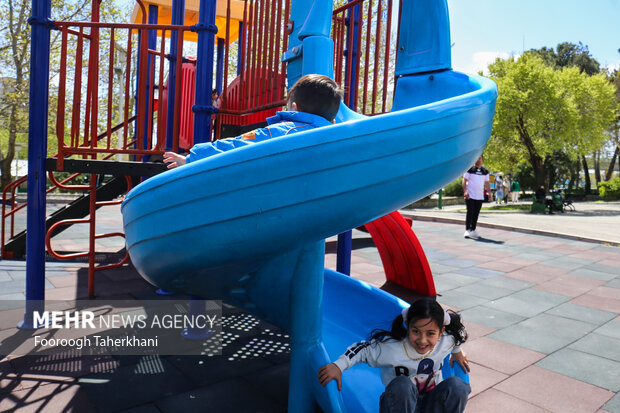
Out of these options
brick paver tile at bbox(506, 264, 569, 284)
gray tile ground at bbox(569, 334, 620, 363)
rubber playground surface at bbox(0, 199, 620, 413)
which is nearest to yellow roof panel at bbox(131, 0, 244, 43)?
rubber playground surface at bbox(0, 199, 620, 413)

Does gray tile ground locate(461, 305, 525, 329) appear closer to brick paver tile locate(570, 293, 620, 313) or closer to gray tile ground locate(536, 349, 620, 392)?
gray tile ground locate(536, 349, 620, 392)

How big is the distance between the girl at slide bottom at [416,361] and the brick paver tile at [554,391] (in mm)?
897

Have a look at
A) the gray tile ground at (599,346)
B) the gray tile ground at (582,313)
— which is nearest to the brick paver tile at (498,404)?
the gray tile ground at (599,346)

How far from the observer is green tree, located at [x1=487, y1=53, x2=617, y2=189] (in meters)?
22.1

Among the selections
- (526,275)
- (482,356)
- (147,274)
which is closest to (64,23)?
(147,274)

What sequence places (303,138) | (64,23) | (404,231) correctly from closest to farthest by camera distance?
1. (303,138)
2. (64,23)
3. (404,231)

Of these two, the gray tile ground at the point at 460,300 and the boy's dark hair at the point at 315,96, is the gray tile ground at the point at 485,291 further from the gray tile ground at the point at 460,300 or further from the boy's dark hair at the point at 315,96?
the boy's dark hair at the point at 315,96

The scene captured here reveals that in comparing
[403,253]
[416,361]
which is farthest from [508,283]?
[416,361]

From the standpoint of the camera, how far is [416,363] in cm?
187

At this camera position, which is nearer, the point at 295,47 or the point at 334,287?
the point at 295,47

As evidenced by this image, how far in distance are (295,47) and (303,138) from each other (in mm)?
1268

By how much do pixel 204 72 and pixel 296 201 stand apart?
2002 millimetres

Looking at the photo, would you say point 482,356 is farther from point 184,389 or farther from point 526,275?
point 526,275

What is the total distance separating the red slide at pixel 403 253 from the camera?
11.8ft
